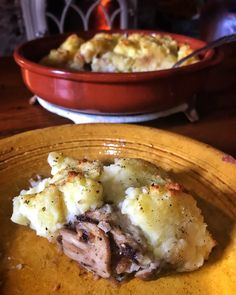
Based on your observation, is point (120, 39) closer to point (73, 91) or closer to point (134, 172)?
point (73, 91)

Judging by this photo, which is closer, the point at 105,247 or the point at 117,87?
the point at 105,247

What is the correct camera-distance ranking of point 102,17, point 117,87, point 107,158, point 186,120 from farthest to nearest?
1. point 102,17
2. point 186,120
3. point 117,87
4. point 107,158

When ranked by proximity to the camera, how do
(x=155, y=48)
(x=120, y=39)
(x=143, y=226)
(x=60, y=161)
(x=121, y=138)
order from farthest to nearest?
(x=120, y=39) → (x=155, y=48) → (x=121, y=138) → (x=60, y=161) → (x=143, y=226)

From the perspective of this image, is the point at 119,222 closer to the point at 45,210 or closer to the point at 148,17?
the point at 45,210

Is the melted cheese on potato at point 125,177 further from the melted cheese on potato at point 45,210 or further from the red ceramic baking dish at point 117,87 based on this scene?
the red ceramic baking dish at point 117,87

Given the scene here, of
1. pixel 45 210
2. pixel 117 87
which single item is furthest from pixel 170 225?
pixel 117 87

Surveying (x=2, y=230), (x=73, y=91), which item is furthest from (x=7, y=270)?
(x=73, y=91)

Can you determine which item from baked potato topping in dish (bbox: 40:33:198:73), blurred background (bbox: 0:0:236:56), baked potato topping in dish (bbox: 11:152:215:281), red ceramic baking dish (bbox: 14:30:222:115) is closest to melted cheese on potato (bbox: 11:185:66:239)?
baked potato topping in dish (bbox: 11:152:215:281)
